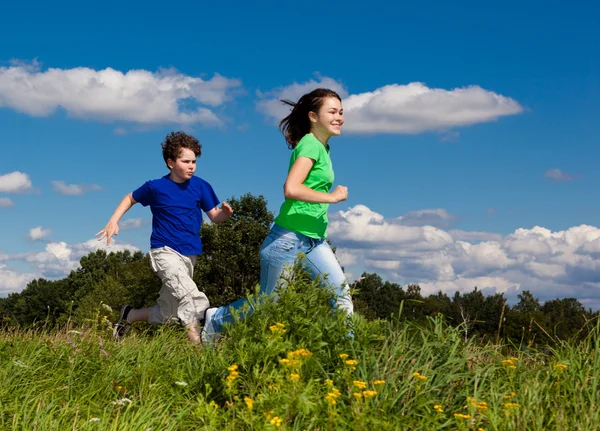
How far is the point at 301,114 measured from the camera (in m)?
6.68

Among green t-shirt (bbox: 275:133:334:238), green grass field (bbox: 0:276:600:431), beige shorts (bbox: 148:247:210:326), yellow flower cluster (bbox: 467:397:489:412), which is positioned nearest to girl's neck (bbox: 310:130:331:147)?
green t-shirt (bbox: 275:133:334:238)

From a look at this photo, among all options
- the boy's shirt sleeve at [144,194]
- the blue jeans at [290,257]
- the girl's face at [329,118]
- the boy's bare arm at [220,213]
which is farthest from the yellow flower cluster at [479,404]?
the boy's shirt sleeve at [144,194]

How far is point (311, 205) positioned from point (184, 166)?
8.61ft

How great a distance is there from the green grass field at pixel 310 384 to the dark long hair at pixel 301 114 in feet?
6.46

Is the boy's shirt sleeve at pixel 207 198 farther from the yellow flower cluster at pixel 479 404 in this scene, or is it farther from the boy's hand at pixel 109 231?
the yellow flower cluster at pixel 479 404

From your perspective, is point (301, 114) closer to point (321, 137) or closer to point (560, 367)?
point (321, 137)

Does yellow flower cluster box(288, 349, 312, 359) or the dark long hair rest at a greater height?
the dark long hair

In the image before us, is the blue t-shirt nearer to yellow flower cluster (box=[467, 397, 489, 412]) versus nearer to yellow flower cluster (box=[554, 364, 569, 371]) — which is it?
yellow flower cluster (box=[554, 364, 569, 371])

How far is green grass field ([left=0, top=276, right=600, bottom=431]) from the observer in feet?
13.3

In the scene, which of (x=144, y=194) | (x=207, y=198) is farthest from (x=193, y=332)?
(x=144, y=194)

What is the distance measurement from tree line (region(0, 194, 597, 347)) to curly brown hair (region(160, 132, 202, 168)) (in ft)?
6.55

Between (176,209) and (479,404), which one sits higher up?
(176,209)

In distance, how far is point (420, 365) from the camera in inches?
185

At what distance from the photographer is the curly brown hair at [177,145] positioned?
26.8 feet
